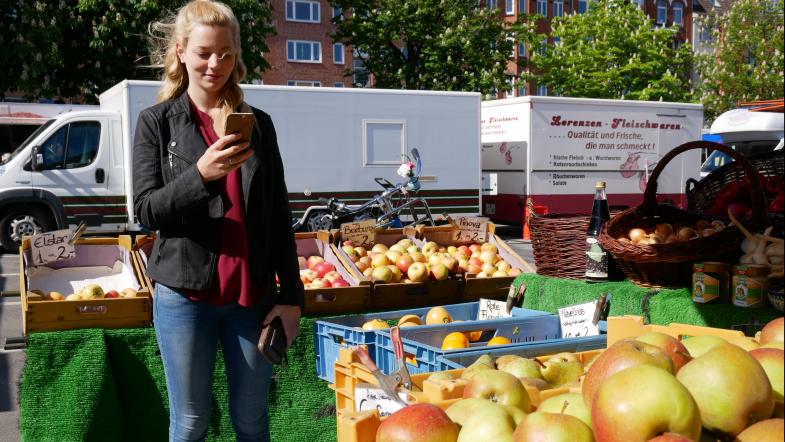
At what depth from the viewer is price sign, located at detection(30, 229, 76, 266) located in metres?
4.43

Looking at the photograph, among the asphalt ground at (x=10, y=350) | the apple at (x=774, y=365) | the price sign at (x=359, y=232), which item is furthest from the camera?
the price sign at (x=359, y=232)

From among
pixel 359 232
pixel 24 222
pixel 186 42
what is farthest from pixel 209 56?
pixel 24 222

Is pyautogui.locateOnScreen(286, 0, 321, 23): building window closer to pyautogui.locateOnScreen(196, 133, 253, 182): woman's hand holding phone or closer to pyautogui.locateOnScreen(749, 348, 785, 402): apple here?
pyautogui.locateOnScreen(196, 133, 253, 182): woman's hand holding phone

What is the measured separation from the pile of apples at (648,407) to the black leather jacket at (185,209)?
0.81 m

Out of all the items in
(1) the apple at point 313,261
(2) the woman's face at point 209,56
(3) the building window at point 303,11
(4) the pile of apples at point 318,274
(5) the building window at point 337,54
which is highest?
(3) the building window at point 303,11

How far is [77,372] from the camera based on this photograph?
144 inches

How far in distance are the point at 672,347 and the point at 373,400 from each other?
94 cm

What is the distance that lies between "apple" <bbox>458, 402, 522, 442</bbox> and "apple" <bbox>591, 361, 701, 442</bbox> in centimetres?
21

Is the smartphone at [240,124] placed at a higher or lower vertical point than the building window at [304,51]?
lower

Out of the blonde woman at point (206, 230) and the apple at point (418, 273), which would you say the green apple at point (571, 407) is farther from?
A: the apple at point (418, 273)

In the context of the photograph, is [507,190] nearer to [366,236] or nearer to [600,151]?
[600,151]

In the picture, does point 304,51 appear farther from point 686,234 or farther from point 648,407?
point 648,407

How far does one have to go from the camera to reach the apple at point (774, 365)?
4.10ft

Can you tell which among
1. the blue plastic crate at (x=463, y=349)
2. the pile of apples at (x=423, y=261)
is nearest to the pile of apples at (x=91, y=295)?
the pile of apples at (x=423, y=261)
